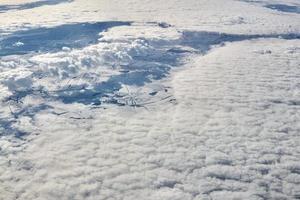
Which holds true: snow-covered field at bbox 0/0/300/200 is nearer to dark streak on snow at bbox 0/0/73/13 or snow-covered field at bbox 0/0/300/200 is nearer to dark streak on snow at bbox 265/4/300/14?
dark streak on snow at bbox 0/0/73/13

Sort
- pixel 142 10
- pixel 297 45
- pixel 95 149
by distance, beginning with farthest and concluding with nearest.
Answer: pixel 142 10
pixel 297 45
pixel 95 149

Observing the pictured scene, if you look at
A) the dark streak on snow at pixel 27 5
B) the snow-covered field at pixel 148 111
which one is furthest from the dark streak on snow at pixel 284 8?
the dark streak on snow at pixel 27 5

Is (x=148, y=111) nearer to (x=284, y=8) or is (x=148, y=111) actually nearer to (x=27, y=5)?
(x=27, y=5)

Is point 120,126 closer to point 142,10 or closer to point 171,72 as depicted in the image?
point 171,72

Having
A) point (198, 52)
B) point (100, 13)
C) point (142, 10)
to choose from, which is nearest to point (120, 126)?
point (198, 52)

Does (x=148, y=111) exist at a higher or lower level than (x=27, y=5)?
lower

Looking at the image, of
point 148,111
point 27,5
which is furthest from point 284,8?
point 148,111

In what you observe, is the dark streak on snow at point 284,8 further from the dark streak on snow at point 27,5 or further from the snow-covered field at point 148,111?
the dark streak on snow at point 27,5

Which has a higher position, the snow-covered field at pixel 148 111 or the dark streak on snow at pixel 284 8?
the dark streak on snow at pixel 284 8
